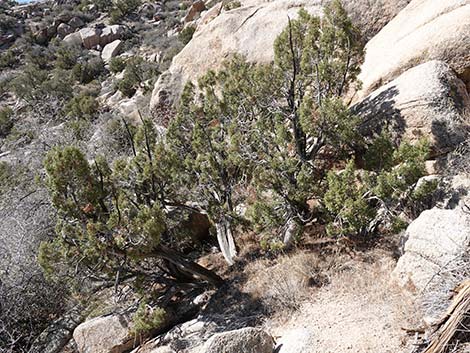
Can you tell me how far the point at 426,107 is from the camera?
5270mm

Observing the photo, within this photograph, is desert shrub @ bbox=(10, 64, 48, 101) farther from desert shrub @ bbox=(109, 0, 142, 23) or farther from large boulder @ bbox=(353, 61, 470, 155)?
large boulder @ bbox=(353, 61, 470, 155)

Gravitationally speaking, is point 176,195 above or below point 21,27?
below

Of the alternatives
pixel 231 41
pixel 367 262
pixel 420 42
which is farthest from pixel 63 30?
pixel 367 262

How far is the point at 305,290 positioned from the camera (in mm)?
4680

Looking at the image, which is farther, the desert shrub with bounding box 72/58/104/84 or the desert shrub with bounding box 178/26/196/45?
the desert shrub with bounding box 72/58/104/84

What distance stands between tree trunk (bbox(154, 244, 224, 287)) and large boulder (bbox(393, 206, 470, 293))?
2527 mm

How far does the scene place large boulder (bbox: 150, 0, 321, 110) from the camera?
10.3 m

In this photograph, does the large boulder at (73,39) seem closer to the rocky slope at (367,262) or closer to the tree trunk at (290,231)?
the rocky slope at (367,262)

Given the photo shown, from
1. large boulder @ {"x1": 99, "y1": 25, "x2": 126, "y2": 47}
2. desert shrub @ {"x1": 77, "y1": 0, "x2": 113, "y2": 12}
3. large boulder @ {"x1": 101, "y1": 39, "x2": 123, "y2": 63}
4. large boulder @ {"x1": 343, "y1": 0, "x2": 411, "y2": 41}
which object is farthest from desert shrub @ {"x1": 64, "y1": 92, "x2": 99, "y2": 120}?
desert shrub @ {"x1": 77, "y1": 0, "x2": 113, "y2": 12}

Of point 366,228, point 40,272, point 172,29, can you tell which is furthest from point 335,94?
point 172,29

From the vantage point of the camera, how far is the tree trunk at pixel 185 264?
486 centimetres

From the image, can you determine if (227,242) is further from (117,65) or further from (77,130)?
(117,65)

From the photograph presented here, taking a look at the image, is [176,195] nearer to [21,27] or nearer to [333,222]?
[333,222]

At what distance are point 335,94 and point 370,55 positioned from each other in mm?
2631
